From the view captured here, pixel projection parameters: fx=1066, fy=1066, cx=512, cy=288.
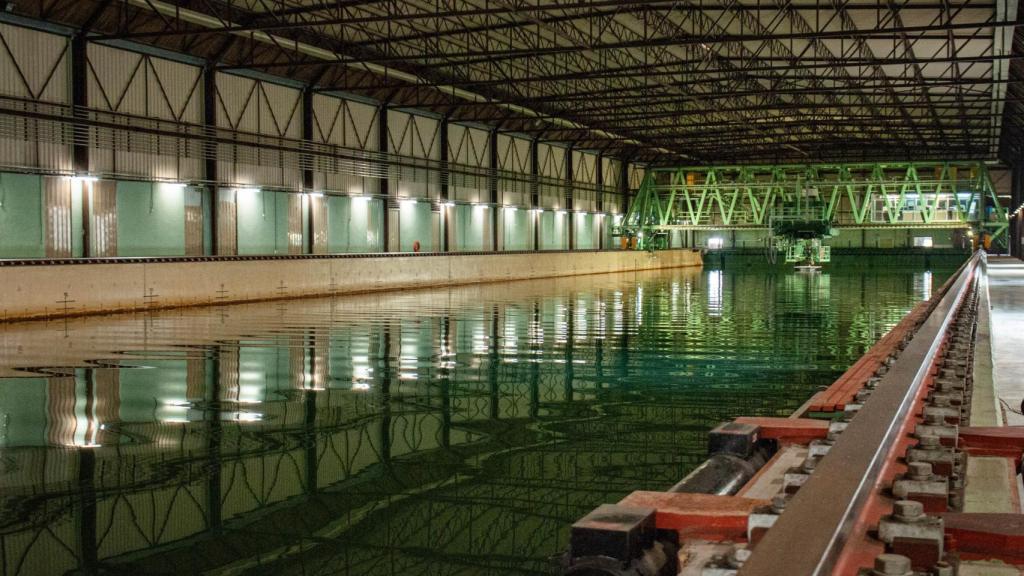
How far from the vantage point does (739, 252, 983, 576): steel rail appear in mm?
2164

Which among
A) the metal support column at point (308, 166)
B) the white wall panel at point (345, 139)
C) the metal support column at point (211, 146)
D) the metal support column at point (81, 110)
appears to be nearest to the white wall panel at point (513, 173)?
the white wall panel at point (345, 139)

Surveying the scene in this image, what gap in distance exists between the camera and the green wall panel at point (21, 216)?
2459 cm

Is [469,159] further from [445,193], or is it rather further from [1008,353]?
[1008,353]

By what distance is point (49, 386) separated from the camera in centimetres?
1070

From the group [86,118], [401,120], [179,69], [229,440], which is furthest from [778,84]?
[229,440]

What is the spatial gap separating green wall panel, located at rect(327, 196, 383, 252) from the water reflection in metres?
18.1

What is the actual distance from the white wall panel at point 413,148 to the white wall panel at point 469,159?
121cm

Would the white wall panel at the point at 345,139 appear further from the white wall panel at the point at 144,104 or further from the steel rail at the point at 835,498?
the steel rail at the point at 835,498

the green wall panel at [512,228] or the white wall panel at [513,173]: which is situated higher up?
the white wall panel at [513,173]

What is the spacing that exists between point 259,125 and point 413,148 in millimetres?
9418

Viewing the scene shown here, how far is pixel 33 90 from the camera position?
23984 millimetres

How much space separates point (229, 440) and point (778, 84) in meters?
34.6

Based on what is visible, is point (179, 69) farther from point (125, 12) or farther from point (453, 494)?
point (453, 494)

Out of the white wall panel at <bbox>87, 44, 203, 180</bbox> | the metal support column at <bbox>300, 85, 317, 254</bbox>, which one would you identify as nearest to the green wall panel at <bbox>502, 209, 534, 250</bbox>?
the metal support column at <bbox>300, 85, 317, 254</bbox>
